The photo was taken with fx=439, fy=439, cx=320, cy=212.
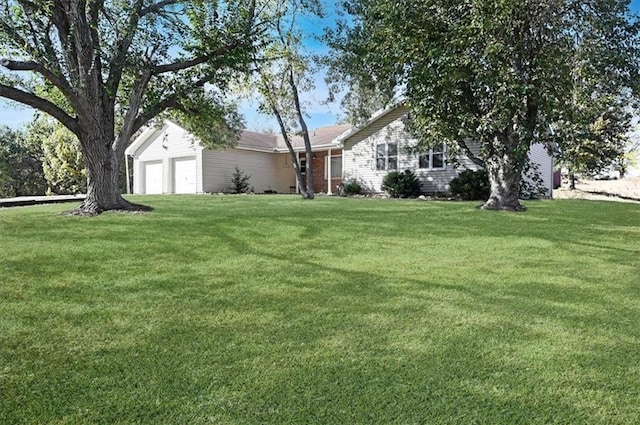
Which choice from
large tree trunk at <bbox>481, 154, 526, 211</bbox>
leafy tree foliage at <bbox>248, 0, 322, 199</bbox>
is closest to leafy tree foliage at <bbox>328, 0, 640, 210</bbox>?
large tree trunk at <bbox>481, 154, 526, 211</bbox>

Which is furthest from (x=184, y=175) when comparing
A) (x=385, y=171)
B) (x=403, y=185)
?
(x=403, y=185)

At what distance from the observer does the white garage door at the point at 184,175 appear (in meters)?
23.6

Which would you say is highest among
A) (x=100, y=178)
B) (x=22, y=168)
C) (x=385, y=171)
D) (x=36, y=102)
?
(x=22, y=168)

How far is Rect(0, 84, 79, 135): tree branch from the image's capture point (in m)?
9.20

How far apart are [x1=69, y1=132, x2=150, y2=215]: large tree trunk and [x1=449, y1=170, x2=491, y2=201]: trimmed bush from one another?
11631mm

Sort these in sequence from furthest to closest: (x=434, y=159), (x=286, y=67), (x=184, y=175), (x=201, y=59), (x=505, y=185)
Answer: (x=184, y=175)
(x=434, y=159)
(x=286, y=67)
(x=505, y=185)
(x=201, y=59)

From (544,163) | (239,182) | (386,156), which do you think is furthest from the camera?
(239,182)

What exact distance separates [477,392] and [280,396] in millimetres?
1142

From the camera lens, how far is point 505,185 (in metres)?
12.2

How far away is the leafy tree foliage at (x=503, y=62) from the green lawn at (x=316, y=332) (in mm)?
5451

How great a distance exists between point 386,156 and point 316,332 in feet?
57.4

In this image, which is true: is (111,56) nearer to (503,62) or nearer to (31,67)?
(31,67)

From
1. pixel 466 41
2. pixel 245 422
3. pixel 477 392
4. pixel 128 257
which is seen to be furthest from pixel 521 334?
A: pixel 466 41

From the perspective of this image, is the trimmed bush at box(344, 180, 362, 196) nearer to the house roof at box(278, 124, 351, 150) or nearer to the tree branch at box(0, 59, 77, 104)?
the house roof at box(278, 124, 351, 150)
